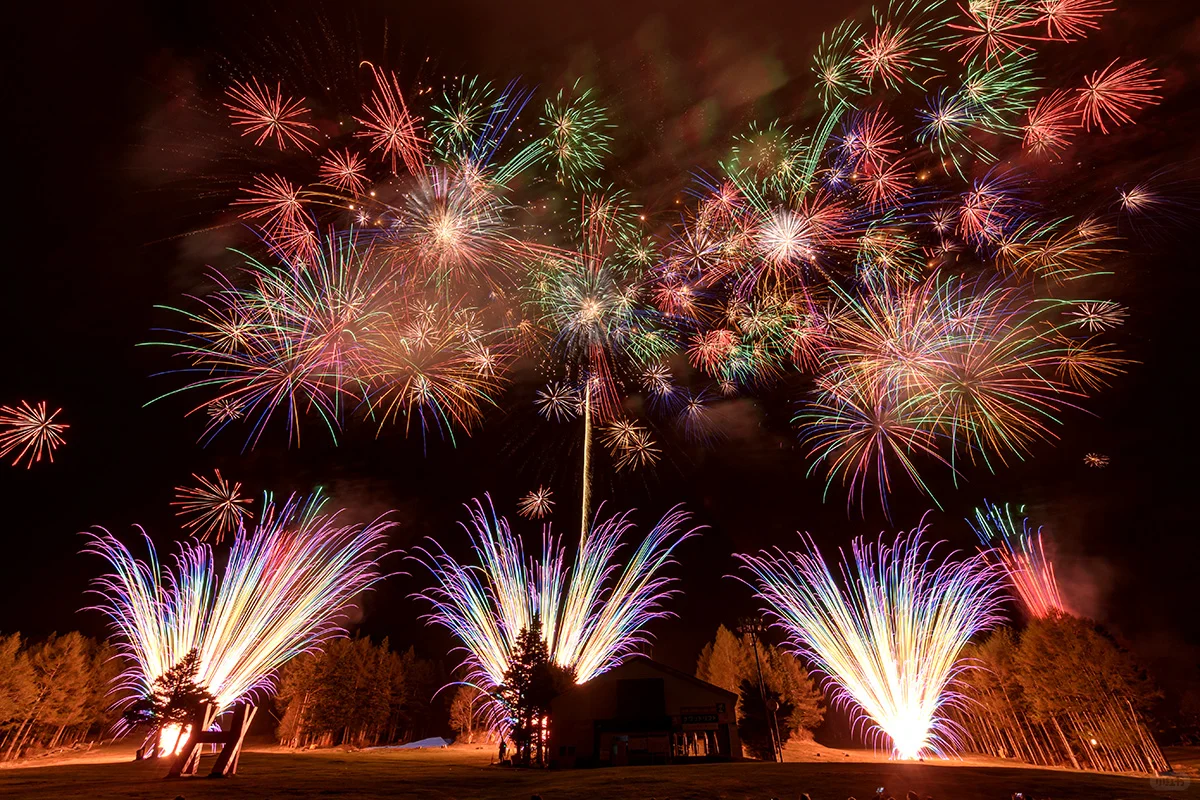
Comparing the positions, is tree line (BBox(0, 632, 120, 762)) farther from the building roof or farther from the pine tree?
the pine tree

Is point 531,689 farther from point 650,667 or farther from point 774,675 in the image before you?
point 774,675

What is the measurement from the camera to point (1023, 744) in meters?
58.9

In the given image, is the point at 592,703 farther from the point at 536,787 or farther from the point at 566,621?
the point at 536,787

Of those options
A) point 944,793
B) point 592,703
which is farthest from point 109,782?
point 944,793

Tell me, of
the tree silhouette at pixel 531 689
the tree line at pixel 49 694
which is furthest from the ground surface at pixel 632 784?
the tree line at pixel 49 694

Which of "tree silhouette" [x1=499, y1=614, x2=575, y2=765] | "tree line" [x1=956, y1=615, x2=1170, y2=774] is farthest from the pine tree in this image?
"tree silhouette" [x1=499, y1=614, x2=575, y2=765]

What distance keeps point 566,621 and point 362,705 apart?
4272 centimetres

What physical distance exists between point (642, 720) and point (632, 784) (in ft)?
60.4

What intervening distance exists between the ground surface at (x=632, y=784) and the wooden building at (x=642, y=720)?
11226 mm

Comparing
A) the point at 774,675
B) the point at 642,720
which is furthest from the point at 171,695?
the point at 774,675

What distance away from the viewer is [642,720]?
131 ft

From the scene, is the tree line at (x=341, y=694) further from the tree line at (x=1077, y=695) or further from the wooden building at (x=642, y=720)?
the tree line at (x=1077, y=695)

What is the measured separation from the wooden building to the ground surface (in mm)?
11226

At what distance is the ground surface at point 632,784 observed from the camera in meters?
20.2
